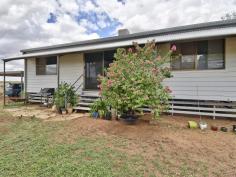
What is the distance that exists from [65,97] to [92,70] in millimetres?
2359

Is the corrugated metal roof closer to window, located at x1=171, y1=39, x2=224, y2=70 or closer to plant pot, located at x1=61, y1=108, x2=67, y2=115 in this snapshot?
window, located at x1=171, y1=39, x2=224, y2=70

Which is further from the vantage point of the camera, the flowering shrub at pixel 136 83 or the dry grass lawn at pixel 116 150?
the flowering shrub at pixel 136 83

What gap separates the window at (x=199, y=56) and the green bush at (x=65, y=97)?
4775mm

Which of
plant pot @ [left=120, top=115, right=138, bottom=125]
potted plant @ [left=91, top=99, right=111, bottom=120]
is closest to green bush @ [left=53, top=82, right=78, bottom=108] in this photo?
potted plant @ [left=91, top=99, right=111, bottom=120]

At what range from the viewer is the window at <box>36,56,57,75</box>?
12.9m

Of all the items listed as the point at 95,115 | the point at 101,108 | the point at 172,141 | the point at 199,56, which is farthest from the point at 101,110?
the point at 199,56

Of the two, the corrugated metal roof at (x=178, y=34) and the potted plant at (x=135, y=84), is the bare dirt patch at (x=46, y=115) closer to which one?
the potted plant at (x=135, y=84)

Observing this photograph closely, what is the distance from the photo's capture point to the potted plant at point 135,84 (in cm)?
615

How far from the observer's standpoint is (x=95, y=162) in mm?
4082

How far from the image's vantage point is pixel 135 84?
619 centimetres

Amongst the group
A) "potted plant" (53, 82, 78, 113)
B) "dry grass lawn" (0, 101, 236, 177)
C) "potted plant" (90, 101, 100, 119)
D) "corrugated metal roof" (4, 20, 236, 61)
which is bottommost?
"dry grass lawn" (0, 101, 236, 177)

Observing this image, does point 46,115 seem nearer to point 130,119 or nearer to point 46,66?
point 130,119

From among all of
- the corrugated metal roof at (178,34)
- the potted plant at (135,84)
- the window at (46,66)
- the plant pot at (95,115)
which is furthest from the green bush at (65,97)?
the potted plant at (135,84)

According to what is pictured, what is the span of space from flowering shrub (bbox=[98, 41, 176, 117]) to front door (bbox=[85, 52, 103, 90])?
14.7 feet
